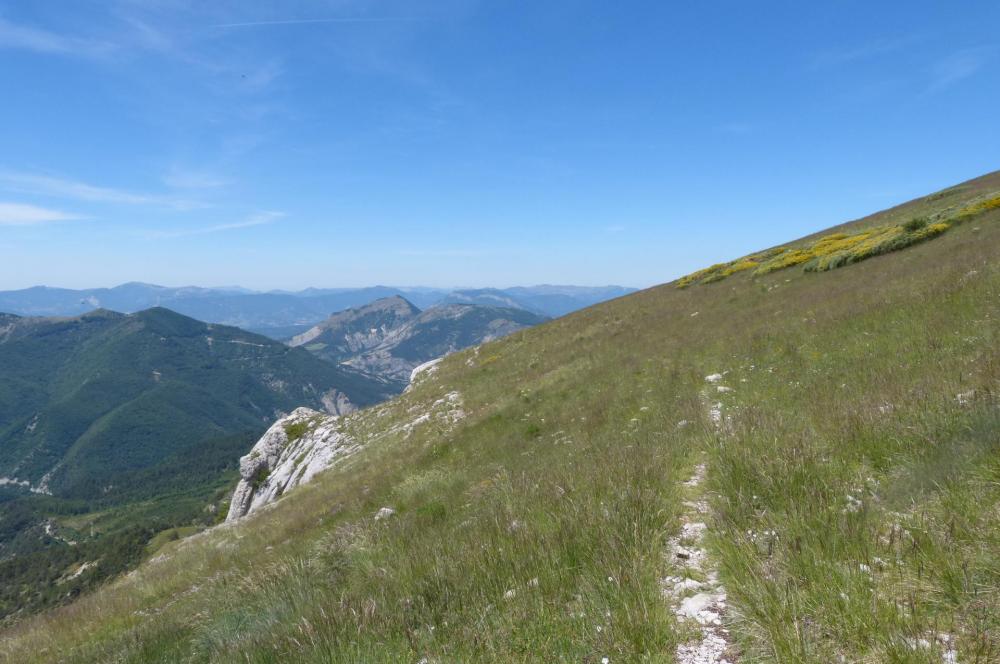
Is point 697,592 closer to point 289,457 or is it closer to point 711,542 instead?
point 711,542

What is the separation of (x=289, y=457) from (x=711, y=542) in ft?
120

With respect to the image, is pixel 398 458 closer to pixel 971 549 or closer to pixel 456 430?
pixel 456 430

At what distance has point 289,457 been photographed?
115 feet

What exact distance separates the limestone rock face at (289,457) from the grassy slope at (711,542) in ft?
49.1

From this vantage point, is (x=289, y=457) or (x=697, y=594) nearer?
(x=697, y=594)

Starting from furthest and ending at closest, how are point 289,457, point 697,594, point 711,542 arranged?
point 289,457 < point 711,542 < point 697,594

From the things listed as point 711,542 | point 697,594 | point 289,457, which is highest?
point 711,542

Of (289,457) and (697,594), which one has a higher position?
(697,594)

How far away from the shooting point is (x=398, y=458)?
738 inches

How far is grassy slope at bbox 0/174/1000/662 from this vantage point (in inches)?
116

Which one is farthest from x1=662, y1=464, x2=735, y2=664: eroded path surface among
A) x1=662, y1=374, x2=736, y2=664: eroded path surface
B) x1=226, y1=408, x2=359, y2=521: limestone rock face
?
x1=226, y1=408, x2=359, y2=521: limestone rock face

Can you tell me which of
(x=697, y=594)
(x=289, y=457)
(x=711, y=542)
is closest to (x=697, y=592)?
(x=697, y=594)

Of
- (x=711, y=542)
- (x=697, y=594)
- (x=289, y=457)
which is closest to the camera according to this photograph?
(x=697, y=594)

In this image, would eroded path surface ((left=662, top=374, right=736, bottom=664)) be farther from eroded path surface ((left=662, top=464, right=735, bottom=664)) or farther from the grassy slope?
the grassy slope
